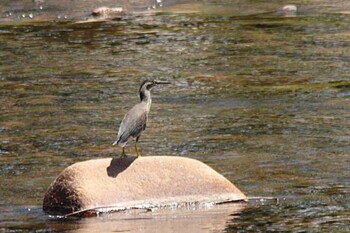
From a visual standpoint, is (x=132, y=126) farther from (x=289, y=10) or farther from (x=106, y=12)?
(x=106, y=12)

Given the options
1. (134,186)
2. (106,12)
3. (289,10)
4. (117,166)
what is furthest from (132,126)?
(106,12)

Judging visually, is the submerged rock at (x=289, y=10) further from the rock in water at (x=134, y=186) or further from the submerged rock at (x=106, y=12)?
the rock in water at (x=134, y=186)

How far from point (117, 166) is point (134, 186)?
258mm

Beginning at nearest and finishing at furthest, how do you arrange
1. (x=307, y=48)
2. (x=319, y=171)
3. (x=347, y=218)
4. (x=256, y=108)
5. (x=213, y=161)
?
(x=347, y=218) < (x=319, y=171) < (x=213, y=161) < (x=256, y=108) < (x=307, y=48)

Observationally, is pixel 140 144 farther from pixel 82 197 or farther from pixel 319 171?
pixel 82 197

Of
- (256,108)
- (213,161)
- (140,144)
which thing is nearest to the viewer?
(213,161)

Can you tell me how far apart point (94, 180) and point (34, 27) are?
1728 cm

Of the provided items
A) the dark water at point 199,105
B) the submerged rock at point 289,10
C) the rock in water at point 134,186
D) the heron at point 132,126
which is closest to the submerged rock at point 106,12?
the dark water at point 199,105

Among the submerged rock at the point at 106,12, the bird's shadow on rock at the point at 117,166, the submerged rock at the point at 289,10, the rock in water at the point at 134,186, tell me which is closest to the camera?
the rock in water at the point at 134,186

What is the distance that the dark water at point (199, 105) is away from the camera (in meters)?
11.7

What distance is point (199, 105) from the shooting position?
18266 millimetres

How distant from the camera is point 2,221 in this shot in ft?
37.8

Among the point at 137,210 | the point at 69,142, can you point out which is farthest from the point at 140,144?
the point at 137,210

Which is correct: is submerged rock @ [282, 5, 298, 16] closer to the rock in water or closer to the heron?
the heron
